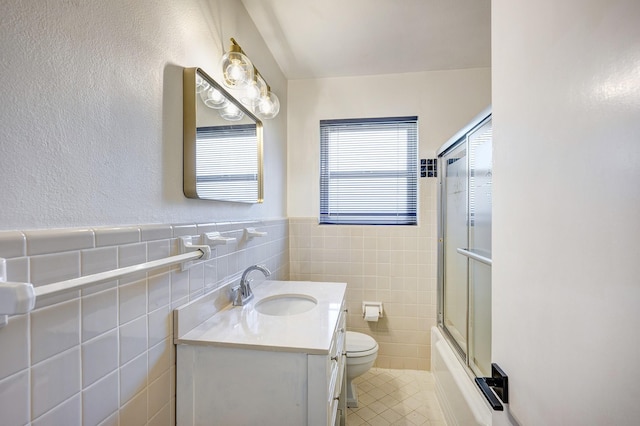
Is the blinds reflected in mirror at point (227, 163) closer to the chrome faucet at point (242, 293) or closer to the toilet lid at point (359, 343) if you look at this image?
the chrome faucet at point (242, 293)

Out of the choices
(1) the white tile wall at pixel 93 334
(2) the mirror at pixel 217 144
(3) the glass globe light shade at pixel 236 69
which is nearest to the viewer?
(1) the white tile wall at pixel 93 334

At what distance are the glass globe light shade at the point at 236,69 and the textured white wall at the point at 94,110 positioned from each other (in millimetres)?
104

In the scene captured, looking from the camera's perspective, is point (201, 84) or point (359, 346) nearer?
point (201, 84)

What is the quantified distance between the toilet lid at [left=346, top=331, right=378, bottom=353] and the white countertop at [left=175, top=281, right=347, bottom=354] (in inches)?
25.2

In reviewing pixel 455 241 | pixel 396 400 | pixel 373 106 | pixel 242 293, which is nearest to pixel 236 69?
pixel 242 293

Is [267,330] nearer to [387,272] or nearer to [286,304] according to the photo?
[286,304]

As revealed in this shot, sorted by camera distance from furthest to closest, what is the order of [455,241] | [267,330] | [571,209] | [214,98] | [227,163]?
1. [455,241]
2. [227,163]
3. [214,98]
4. [267,330]
5. [571,209]

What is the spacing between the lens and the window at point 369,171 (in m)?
2.43

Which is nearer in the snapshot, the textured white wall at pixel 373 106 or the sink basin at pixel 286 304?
the sink basin at pixel 286 304

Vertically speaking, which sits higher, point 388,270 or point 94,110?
point 94,110

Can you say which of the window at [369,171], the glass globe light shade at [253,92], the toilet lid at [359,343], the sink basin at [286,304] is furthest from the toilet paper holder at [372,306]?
the glass globe light shade at [253,92]

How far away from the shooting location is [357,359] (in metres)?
1.85

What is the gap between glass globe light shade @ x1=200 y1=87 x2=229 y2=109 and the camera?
119cm

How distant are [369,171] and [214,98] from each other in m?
1.53
